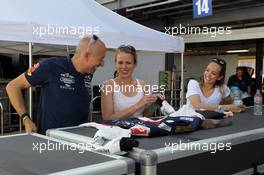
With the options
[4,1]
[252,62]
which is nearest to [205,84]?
[4,1]

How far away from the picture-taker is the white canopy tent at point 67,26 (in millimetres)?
4012

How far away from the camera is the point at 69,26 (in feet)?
14.5

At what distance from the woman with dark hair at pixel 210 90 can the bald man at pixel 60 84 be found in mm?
776

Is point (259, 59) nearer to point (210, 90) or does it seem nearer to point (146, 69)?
point (146, 69)

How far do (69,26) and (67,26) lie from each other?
0.11 ft

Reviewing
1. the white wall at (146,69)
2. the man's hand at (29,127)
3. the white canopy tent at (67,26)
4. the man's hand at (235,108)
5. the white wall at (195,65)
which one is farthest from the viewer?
the white wall at (195,65)

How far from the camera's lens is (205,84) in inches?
97.7

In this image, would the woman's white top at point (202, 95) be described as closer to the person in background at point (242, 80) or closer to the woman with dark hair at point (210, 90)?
the woman with dark hair at point (210, 90)

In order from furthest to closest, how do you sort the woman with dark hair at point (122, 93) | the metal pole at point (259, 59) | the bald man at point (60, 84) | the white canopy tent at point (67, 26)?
the metal pole at point (259, 59), the white canopy tent at point (67, 26), the woman with dark hair at point (122, 93), the bald man at point (60, 84)

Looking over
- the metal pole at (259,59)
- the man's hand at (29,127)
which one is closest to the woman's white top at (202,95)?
the man's hand at (29,127)

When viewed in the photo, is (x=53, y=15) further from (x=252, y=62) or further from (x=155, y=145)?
(x=252, y=62)

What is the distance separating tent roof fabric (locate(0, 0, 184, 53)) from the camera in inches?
158

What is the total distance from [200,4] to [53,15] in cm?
344

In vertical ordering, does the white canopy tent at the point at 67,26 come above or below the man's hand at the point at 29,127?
above
